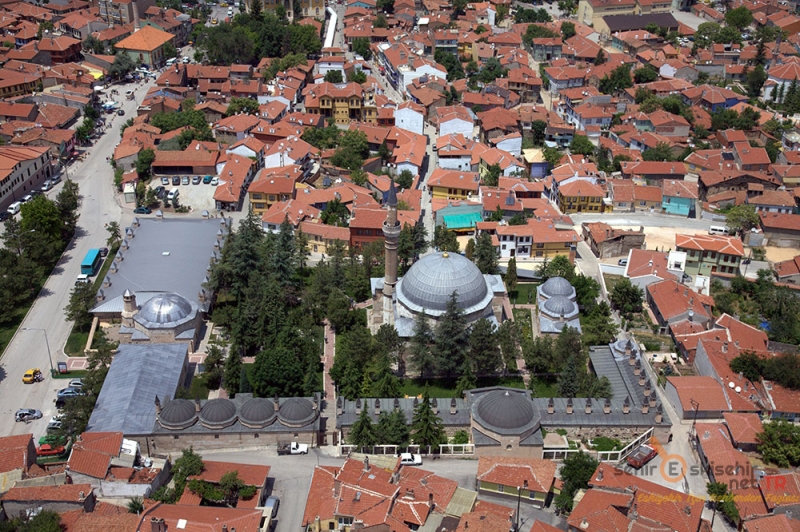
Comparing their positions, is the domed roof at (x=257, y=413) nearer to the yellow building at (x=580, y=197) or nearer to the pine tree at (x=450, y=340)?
the pine tree at (x=450, y=340)

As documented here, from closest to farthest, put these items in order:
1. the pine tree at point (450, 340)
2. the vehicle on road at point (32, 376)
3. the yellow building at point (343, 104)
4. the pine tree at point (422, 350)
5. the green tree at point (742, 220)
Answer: the pine tree at point (450, 340) → the pine tree at point (422, 350) → the vehicle on road at point (32, 376) → the green tree at point (742, 220) → the yellow building at point (343, 104)

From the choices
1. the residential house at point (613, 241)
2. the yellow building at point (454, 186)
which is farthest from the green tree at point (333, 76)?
the residential house at point (613, 241)

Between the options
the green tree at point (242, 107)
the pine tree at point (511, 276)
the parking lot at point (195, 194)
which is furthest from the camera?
the green tree at point (242, 107)

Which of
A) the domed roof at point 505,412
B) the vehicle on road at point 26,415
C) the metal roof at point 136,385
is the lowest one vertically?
the vehicle on road at point 26,415

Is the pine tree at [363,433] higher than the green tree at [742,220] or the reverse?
higher

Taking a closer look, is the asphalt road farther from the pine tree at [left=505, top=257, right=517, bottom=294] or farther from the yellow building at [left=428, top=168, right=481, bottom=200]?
the pine tree at [left=505, top=257, right=517, bottom=294]

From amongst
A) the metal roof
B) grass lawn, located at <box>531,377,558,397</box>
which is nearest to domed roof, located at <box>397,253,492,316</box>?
grass lawn, located at <box>531,377,558,397</box>
